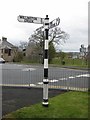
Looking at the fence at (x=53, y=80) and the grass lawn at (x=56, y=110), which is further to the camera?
the fence at (x=53, y=80)

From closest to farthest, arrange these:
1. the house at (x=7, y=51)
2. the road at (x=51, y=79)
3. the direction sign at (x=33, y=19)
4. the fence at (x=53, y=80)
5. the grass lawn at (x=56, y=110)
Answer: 1. the grass lawn at (x=56, y=110)
2. the direction sign at (x=33, y=19)
3. the fence at (x=53, y=80)
4. the road at (x=51, y=79)
5. the house at (x=7, y=51)

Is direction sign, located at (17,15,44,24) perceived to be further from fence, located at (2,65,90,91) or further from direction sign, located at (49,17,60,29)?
fence, located at (2,65,90,91)

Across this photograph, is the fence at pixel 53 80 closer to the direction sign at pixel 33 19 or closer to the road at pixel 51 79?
the road at pixel 51 79

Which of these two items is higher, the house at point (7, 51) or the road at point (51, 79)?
the house at point (7, 51)

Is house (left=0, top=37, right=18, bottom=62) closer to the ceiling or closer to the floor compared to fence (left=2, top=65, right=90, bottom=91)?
closer to the ceiling

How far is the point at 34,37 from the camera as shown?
60875 millimetres

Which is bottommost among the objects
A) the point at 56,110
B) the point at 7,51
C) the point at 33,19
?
the point at 56,110

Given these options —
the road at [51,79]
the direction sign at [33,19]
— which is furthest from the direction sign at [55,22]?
the road at [51,79]

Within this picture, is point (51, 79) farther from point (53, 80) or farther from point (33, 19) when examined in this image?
point (33, 19)

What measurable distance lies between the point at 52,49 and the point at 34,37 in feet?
14.8

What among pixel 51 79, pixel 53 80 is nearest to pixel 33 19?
pixel 53 80

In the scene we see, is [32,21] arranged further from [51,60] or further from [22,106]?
[51,60]

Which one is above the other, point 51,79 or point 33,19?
point 33,19

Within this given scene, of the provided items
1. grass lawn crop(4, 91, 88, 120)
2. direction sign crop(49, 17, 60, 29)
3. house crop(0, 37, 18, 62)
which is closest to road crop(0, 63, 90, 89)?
grass lawn crop(4, 91, 88, 120)
